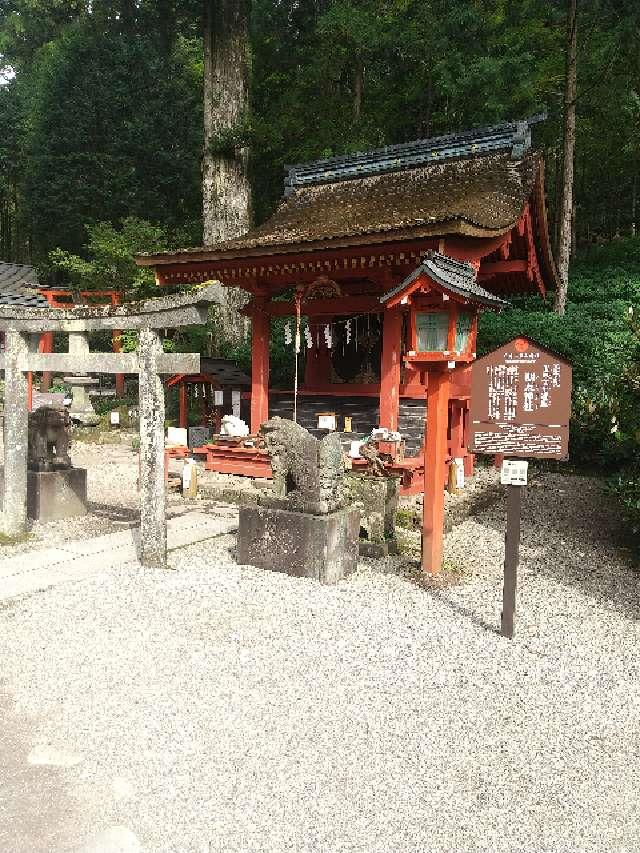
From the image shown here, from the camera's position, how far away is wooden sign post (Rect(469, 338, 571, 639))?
4906mm

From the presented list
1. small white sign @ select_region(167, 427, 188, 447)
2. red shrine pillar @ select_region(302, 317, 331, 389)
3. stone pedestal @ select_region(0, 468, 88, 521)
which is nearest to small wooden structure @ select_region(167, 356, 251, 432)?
red shrine pillar @ select_region(302, 317, 331, 389)

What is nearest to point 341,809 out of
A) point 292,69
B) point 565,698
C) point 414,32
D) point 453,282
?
point 565,698

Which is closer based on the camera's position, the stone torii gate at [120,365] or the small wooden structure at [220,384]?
the stone torii gate at [120,365]

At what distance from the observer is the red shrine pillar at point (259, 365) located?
11539 millimetres

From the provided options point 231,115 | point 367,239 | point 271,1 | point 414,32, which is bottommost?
point 367,239

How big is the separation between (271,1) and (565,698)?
25.0m

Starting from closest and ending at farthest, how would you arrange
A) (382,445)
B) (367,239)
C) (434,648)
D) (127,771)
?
(127,771), (434,648), (367,239), (382,445)

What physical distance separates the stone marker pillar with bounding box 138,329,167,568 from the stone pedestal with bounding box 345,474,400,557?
2.13 metres

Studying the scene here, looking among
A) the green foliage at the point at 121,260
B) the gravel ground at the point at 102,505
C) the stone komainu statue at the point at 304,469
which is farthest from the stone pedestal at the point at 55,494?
the green foliage at the point at 121,260

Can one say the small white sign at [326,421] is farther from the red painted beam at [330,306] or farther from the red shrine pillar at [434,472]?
the red shrine pillar at [434,472]

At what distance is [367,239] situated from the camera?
899 cm

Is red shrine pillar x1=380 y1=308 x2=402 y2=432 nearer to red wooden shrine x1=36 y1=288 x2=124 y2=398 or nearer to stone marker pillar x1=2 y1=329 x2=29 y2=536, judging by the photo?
stone marker pillar x1=2 y1=329 x2=29 y2=536

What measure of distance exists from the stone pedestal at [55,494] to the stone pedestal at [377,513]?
3827mm

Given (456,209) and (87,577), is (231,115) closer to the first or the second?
(456,209)
